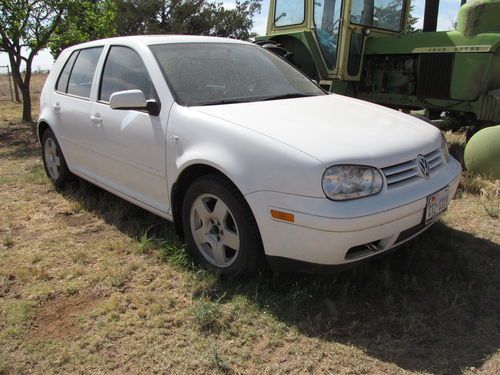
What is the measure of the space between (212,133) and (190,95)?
537 millimetres

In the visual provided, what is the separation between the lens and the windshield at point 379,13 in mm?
7121

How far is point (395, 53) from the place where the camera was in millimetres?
7258

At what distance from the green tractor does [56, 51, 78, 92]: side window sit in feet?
10.2

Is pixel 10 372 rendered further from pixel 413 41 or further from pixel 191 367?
pixel 413 41

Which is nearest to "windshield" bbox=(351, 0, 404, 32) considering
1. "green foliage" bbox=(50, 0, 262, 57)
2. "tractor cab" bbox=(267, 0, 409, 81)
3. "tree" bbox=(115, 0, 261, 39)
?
"tractor cab" bbox=(267, 0, 409, 81)

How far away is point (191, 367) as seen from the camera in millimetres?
2580

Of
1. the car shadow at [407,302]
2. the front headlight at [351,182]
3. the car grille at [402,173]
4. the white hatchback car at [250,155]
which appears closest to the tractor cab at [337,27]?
the white hatchback car at [250,155]

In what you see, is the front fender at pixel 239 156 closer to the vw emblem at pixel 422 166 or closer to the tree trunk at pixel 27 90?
the vw emblem at pixel 422 166

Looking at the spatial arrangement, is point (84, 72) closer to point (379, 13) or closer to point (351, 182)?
point (351, 182)

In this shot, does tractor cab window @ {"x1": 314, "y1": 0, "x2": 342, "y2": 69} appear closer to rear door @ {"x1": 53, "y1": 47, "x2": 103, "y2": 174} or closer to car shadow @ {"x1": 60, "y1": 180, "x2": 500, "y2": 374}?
rear door @ {"x1": 53, "y1": 47, "x2": 103, "y2": 174}

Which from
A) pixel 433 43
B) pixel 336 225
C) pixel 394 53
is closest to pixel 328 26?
pixel 394 53

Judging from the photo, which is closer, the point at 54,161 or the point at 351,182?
the point at 351,182

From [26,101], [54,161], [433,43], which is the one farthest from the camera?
[26,101]

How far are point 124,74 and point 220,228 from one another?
1670 millimetres
